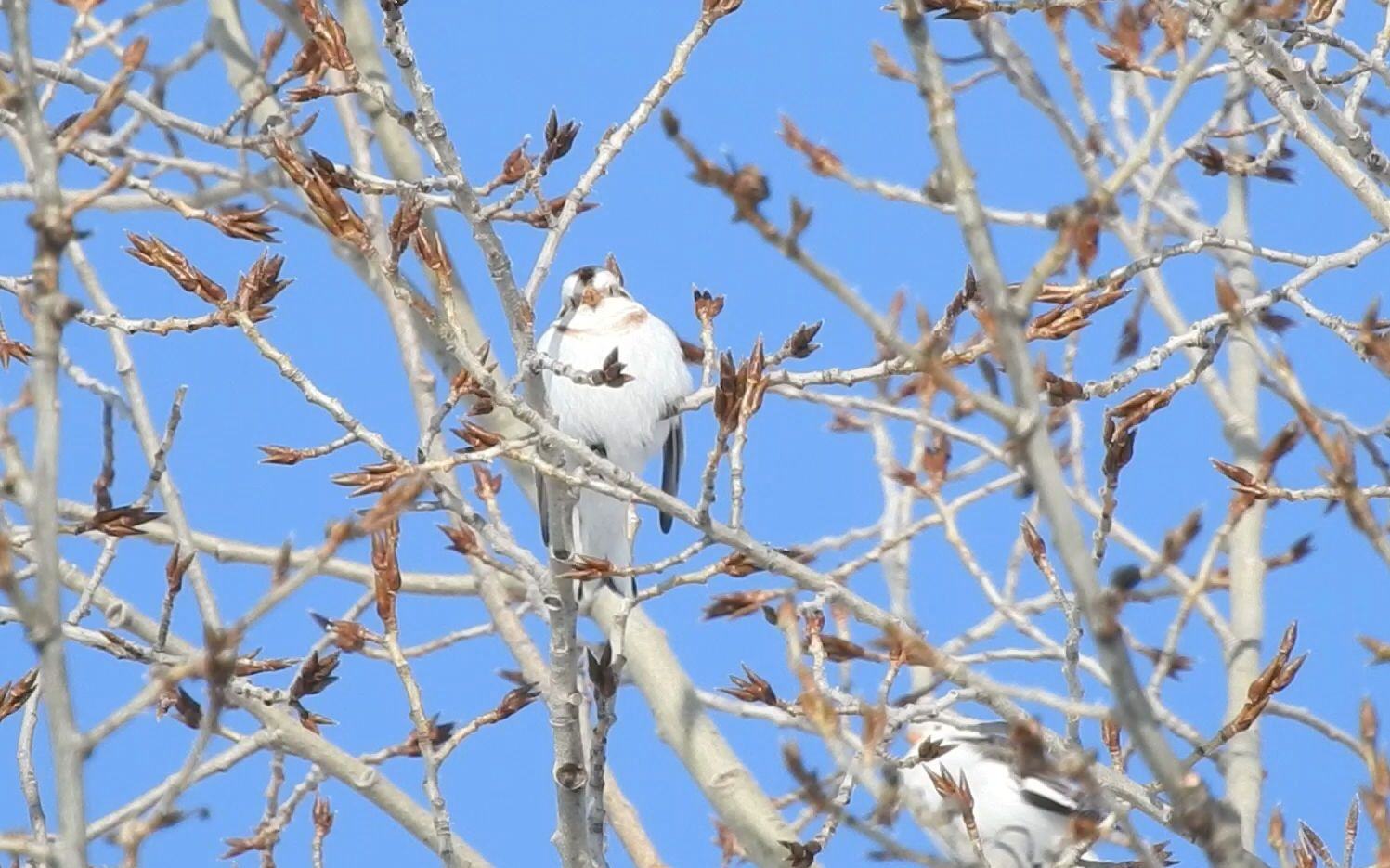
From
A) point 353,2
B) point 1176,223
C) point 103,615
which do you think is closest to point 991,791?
point 1176,223

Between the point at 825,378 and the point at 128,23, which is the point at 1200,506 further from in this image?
the point at 128,23

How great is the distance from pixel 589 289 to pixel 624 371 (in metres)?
0.60

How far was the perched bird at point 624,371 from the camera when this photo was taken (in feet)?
20.8

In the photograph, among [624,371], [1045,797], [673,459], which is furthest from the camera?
[673,459]

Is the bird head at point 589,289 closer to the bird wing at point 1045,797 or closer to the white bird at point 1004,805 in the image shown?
the white bird at point 1004,805

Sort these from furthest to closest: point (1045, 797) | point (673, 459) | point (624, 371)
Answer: point (673, 459), point (1045, 797), point (624, 371)

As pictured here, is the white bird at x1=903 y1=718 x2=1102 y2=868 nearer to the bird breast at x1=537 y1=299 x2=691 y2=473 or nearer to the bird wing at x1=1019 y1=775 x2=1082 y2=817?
the bird wing at x1=1019 y1=775 x2=1082 y2=817

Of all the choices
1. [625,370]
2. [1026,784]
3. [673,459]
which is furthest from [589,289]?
[1026,784]

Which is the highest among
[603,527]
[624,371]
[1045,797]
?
[603,527]

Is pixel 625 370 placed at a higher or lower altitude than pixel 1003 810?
higher

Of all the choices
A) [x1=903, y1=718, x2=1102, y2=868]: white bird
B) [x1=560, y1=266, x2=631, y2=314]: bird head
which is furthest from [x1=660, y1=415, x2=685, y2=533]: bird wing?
[x1=903, y1=718, x2=1102, y2=868]: white bird

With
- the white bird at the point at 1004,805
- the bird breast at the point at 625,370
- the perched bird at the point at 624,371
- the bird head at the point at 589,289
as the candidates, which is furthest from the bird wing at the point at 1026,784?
the bird head at the point at 589,289

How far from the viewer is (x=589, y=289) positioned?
655 centimetres

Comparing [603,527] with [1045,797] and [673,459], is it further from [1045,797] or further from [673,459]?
[1045,797]
